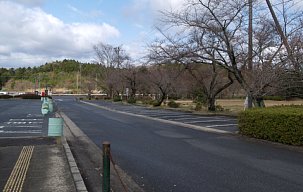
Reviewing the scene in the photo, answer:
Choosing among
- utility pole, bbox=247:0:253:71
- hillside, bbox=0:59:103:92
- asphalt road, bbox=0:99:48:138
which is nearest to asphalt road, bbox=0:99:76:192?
asphalt road, bbox=0:99:48:138

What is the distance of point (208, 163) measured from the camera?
10.3 m

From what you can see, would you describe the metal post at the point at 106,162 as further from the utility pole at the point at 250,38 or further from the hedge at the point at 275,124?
the utility pole at the point at 250,38

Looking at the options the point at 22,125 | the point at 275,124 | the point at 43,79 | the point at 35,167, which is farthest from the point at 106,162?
the point at 43,79

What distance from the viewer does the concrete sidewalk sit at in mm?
7375

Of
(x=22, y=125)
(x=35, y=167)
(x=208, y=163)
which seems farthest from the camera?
(x=22, y=125)

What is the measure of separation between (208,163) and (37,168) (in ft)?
13.3

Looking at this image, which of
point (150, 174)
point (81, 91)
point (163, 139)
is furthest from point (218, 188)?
point (81, 91)

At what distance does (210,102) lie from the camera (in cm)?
3778

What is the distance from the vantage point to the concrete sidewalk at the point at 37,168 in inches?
290

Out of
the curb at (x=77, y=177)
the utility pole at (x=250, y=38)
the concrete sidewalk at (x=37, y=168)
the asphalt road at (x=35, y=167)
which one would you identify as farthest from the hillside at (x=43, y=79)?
the curb at (x=77, y=177)

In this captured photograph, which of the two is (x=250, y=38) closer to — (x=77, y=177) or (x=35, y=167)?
(x=35, y=167)

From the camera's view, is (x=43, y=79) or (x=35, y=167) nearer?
(x=35, y=167)

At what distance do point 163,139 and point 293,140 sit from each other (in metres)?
4.70

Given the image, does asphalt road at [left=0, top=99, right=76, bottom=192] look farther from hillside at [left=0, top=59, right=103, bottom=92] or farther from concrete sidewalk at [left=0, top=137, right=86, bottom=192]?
hillside at [left=0, top=59, right=103, bottom=92]
